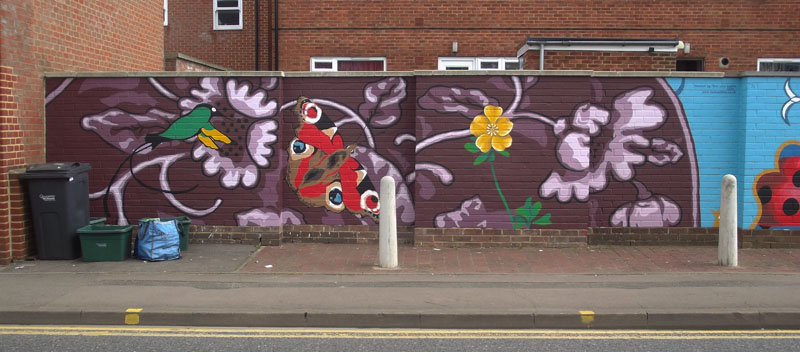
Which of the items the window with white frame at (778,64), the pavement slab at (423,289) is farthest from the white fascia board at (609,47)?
the window with white frame at (778,64)

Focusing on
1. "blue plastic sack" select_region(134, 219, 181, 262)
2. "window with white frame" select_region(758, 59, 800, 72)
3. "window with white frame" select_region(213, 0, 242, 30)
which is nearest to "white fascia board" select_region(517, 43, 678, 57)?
"window with white frame" select_region(758, 59, 800, 72)

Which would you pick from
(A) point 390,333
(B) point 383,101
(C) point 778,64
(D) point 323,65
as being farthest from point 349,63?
(A) point 390,333

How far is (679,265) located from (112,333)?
641cm

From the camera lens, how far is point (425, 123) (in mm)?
9375

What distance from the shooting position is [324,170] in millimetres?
9633

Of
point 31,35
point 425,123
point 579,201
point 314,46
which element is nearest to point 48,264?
point 31,35

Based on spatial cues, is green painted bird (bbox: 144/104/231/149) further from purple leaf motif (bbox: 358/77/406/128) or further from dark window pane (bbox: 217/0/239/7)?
dark window pane (bbox: 217/0/239/7)

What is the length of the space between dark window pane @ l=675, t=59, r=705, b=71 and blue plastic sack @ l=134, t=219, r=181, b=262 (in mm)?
12718

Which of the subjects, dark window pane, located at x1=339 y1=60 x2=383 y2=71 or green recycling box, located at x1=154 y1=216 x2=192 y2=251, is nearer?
green recycling box, located at x1=154 y1=216 x2=192 y2=251

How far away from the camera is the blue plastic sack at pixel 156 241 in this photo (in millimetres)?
8570

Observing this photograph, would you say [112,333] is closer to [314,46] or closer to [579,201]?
[579,201]

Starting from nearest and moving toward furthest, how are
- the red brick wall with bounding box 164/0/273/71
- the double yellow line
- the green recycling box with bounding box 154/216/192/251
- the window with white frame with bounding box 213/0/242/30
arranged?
the double yellow line → the green recycling box with bounding box 154/216/192/251 → the red brick wall with bounding box 164/0/273/71 → the window with white frame with bounding box 213/0/242/30

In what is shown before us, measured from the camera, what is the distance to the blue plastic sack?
857cm

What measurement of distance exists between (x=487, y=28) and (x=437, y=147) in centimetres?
773
